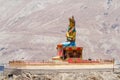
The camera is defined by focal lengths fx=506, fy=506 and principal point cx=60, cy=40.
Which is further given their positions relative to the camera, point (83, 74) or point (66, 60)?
point (66, 60)

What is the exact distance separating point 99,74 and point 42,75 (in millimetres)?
4988

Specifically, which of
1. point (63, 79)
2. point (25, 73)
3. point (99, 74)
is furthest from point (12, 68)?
point (99, 74)

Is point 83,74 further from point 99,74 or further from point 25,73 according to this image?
point 25,73

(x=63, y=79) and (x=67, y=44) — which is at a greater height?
(x=67, y=44)

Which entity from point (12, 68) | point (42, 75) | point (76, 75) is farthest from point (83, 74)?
point (12, 68)

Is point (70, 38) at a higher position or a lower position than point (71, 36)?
lower

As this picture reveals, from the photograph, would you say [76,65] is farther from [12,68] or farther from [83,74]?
[12,68]

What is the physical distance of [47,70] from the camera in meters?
42.2

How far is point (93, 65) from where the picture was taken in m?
43.8

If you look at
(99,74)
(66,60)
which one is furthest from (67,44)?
(99,74)

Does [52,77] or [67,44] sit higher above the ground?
[67,44]

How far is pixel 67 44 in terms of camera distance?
4816 cm

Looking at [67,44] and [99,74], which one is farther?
[67,44]

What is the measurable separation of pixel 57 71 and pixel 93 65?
3.44m
